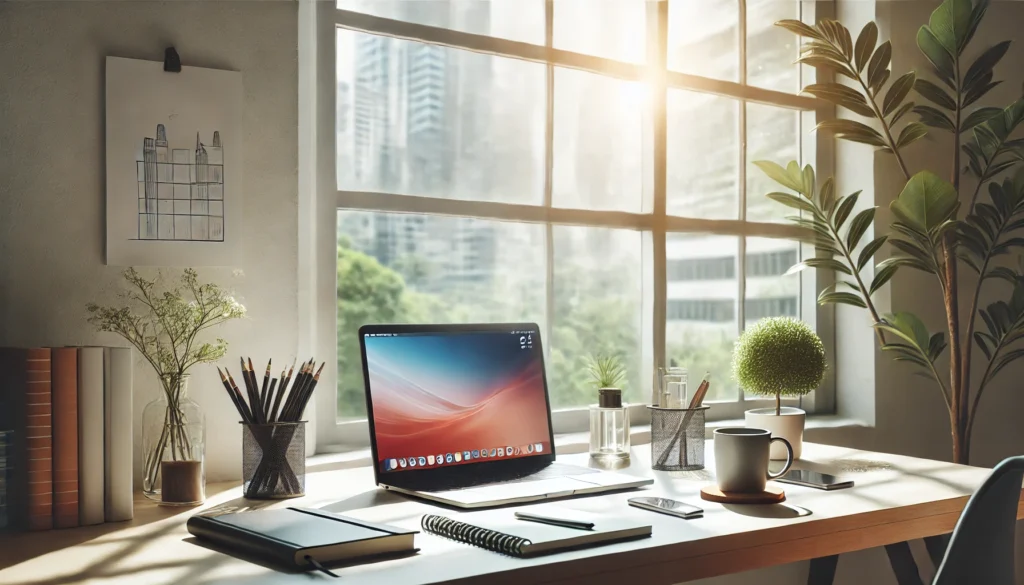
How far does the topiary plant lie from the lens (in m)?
2.02

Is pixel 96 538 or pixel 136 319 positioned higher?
pixel 136 319

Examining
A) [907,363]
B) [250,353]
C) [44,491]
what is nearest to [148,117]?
[250,353]

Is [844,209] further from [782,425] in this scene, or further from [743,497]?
[743,497]

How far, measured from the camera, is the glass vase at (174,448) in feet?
5.05

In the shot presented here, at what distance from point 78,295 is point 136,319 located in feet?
0.37

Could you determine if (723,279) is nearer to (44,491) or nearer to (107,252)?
(107,252)

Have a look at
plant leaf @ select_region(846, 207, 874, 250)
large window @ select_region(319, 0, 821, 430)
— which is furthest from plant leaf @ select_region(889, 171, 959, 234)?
large window @ select_region(319, 0, 821, 430)

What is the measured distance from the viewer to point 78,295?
167cm

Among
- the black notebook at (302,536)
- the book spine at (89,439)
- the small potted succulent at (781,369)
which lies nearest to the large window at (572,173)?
the small potted succulent at (781,369)

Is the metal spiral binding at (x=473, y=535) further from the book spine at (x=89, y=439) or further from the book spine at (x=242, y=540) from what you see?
the book spine at (x=89, y=439)

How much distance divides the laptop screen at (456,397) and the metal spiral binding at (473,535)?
340mm

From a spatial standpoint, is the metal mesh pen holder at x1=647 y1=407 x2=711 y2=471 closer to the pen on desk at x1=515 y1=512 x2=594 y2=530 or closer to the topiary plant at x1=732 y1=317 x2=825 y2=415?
the topiary plant at x1=732 y1=317 x2=825 y2=415

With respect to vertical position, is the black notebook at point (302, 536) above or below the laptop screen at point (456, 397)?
below

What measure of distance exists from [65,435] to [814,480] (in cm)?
134
